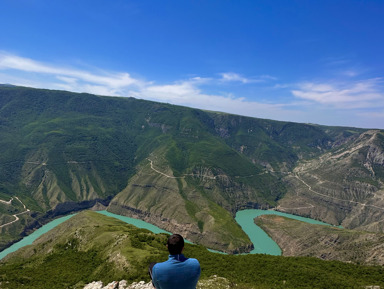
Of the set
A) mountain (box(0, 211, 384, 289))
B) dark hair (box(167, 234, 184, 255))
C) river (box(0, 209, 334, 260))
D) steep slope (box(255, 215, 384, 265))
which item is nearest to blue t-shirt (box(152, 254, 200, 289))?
dark hair (box(167, 234, 184, 255))

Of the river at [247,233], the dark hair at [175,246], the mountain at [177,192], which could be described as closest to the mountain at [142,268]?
the dark hair at [175,246]

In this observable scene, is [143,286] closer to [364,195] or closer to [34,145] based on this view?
[364,195]

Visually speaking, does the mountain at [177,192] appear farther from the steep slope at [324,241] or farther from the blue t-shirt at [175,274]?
the blue t-shirt at [175,274]

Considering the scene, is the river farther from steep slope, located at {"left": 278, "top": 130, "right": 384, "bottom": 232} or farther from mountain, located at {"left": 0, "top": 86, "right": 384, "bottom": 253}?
steep slope, located at {"left": 278, "top": 130, "right": 384, "bottom": 232}

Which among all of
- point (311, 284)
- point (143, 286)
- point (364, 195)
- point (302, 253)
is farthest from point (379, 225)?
point (143, 286)

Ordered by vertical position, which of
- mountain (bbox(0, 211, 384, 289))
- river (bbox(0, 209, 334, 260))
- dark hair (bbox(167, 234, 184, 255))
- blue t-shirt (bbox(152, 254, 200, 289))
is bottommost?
river (bbox(0, 209, 334, 260))
